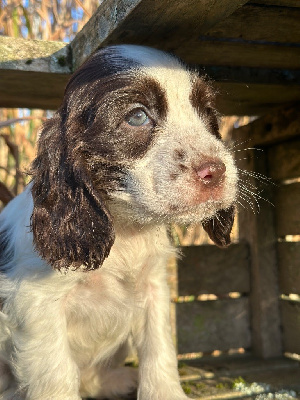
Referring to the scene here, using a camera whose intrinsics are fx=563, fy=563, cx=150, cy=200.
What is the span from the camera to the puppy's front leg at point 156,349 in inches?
94.8

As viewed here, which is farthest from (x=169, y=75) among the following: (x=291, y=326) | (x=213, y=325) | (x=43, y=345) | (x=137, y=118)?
(x=291, y=326)

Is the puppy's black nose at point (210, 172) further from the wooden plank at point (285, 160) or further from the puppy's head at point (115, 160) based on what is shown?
the wooden plank at point (285, 160)

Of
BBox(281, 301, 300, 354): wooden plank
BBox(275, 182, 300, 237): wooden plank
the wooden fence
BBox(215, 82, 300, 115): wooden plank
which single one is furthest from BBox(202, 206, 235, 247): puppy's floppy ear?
BBox(281, 301, 300, 354): wooden plank

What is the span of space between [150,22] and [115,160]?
546mm

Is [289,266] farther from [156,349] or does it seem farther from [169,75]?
[169,75]

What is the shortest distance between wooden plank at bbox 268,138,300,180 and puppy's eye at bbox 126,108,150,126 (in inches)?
60.8

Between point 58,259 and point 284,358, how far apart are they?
1.97 metres

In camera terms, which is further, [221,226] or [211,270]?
[211,270]

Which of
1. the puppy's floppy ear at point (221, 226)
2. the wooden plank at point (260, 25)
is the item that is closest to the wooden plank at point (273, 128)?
the wooden plank at point (260, 25)

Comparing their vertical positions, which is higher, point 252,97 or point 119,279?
point 252,97

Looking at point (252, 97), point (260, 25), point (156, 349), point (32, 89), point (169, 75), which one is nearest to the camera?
point (169, 75)

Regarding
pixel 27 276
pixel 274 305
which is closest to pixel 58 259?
pixel 27 276

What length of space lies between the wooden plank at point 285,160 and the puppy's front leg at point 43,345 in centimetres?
175

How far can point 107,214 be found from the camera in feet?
6.63
